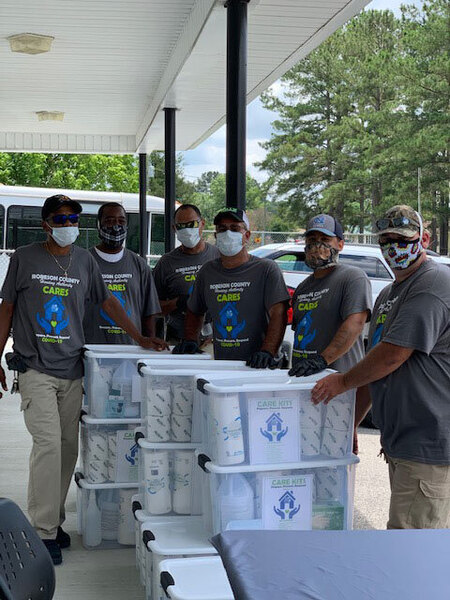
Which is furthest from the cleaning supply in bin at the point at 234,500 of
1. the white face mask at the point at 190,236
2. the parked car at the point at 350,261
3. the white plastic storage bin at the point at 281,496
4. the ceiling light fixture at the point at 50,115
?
the ceiling light fixture at the point at 50,115

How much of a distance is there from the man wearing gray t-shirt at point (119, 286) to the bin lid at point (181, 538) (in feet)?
6.13

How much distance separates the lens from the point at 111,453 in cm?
556

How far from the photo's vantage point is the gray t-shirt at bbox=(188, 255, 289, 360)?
5.28 metres

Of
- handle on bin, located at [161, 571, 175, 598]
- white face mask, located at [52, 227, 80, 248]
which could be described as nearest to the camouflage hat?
handle on bin, located at [161, 571, 175, 598]

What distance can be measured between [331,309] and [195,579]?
5.51 feet

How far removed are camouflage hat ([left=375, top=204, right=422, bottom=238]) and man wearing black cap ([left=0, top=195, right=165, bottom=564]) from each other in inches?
81.4

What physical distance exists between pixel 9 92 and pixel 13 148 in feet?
16.1

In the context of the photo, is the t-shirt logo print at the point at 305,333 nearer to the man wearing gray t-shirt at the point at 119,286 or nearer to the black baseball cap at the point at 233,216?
the black baseball cap at the point at 233,216

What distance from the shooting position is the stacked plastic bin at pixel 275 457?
404 cm

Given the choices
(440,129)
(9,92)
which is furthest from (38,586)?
(440,129)

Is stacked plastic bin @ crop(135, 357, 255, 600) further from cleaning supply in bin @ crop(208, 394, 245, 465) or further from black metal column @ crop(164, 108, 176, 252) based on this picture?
black metal column @ crop(164, 108, 176, 252)

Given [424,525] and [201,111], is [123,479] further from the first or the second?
[201,111]

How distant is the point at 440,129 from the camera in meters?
43.4

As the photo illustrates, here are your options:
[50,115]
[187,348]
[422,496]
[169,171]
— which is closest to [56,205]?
[187,348]
